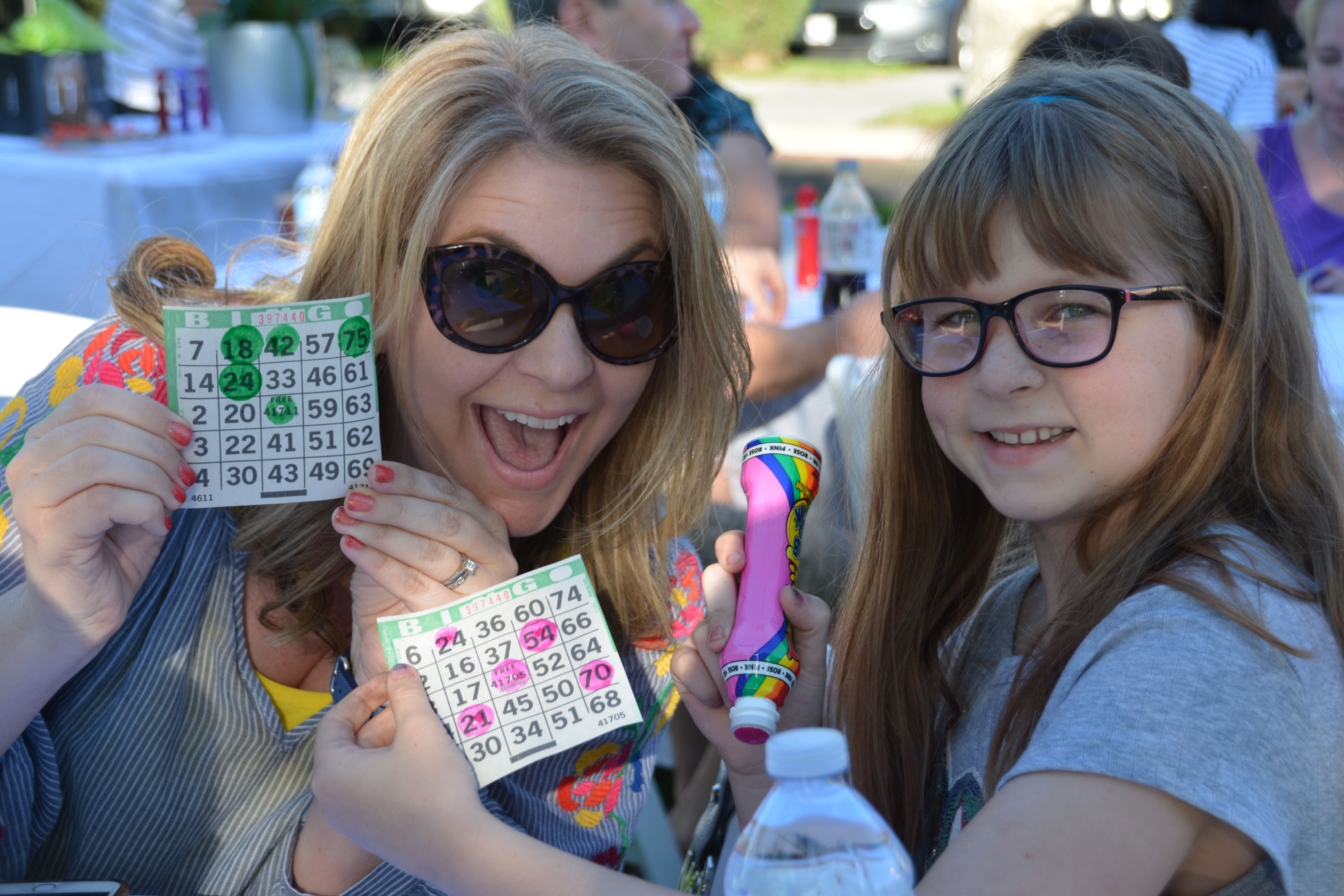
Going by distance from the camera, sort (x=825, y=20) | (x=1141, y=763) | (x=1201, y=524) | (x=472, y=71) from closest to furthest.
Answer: (x=1141, y=763), (x=1201, y=524), (x=472, y=71), (x=825, y=20)

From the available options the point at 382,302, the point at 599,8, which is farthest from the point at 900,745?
the point at 599,8

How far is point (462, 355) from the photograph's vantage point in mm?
1686

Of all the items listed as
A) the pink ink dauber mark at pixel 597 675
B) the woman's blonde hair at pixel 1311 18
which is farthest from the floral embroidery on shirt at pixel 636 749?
the woman's blonde hair at pixel 1311 18

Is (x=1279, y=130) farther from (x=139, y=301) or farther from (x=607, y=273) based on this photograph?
(x=139, y=301)

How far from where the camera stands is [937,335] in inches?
60.2

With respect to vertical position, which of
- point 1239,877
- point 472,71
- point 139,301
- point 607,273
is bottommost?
point 1239,877

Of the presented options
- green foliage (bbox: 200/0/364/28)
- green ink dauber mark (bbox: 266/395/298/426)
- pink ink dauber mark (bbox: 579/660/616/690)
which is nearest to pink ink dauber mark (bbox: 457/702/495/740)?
pink ink dauber mark (bbox: 579/660/616/690)

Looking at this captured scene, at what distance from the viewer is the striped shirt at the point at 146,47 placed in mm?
5750

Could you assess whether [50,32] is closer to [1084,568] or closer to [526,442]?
[526,442]

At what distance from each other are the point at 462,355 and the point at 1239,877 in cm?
119

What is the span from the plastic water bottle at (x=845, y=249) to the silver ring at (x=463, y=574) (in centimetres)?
241

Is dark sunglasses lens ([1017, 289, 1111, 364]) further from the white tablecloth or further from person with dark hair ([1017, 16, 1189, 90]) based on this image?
the white tablecloth

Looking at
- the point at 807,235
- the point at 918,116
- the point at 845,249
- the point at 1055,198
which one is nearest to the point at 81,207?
the point at 807,235

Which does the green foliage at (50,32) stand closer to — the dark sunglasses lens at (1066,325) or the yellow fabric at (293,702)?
the yellow fabric at (293,702)
